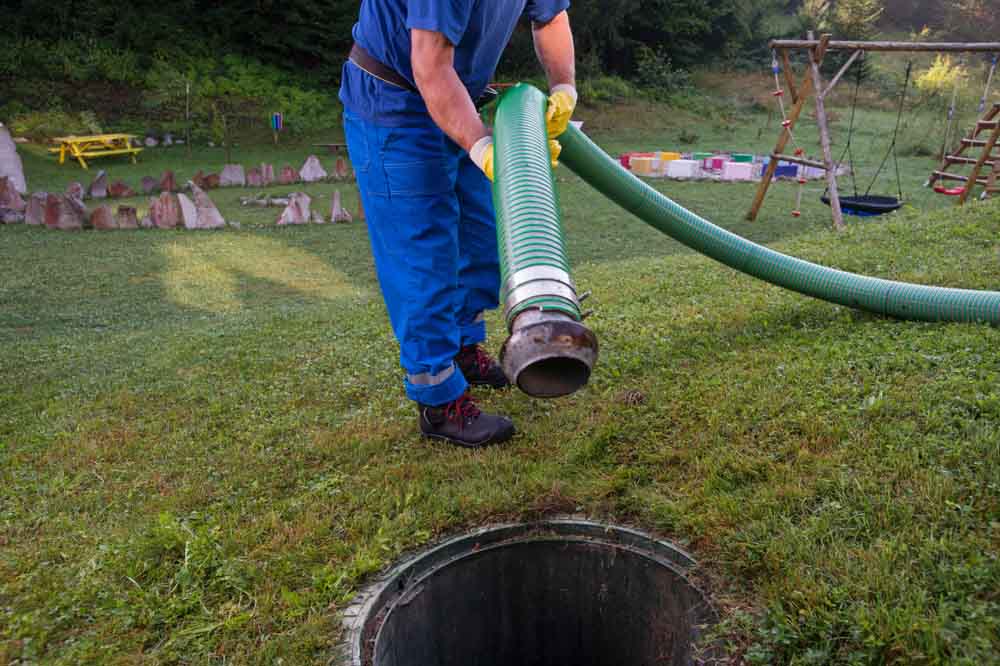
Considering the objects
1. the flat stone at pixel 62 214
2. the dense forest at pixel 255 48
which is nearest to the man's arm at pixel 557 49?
the flat stone at pixel 62 214

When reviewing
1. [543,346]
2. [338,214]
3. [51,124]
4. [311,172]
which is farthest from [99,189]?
[543,346]

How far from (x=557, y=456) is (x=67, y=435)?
7.44 ft

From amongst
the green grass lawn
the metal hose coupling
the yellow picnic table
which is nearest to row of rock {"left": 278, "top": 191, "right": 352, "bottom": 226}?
the green grass lawn

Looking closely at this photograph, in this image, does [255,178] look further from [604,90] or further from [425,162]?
[604,90]

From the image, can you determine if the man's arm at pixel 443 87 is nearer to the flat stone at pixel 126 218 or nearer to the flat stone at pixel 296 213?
the flat stone at pixel 296 213

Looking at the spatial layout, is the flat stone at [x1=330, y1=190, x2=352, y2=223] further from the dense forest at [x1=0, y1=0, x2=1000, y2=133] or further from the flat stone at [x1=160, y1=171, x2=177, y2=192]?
the dense forest at [x1=0, y1=0, x2=1000, y2=133]

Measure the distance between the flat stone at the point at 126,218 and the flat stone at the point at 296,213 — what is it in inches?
75.8

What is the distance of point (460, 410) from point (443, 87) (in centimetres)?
127

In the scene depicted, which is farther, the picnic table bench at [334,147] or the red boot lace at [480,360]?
the picnic table bench at [334,147]

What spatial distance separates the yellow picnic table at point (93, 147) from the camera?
1507 cm

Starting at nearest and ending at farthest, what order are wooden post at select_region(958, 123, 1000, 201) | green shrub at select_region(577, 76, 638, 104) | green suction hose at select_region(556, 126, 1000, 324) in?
green suction hose at select_region(556, 126, 1000, 324) < wooden post at select_region(958, 123, 1000, 201) < green shrub at select_region(577, 76, 638, 104)

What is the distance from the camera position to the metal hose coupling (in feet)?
5.74

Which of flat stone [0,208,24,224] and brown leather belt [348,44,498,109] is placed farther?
flat stone [0,208,24,224]

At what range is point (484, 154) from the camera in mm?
2396
